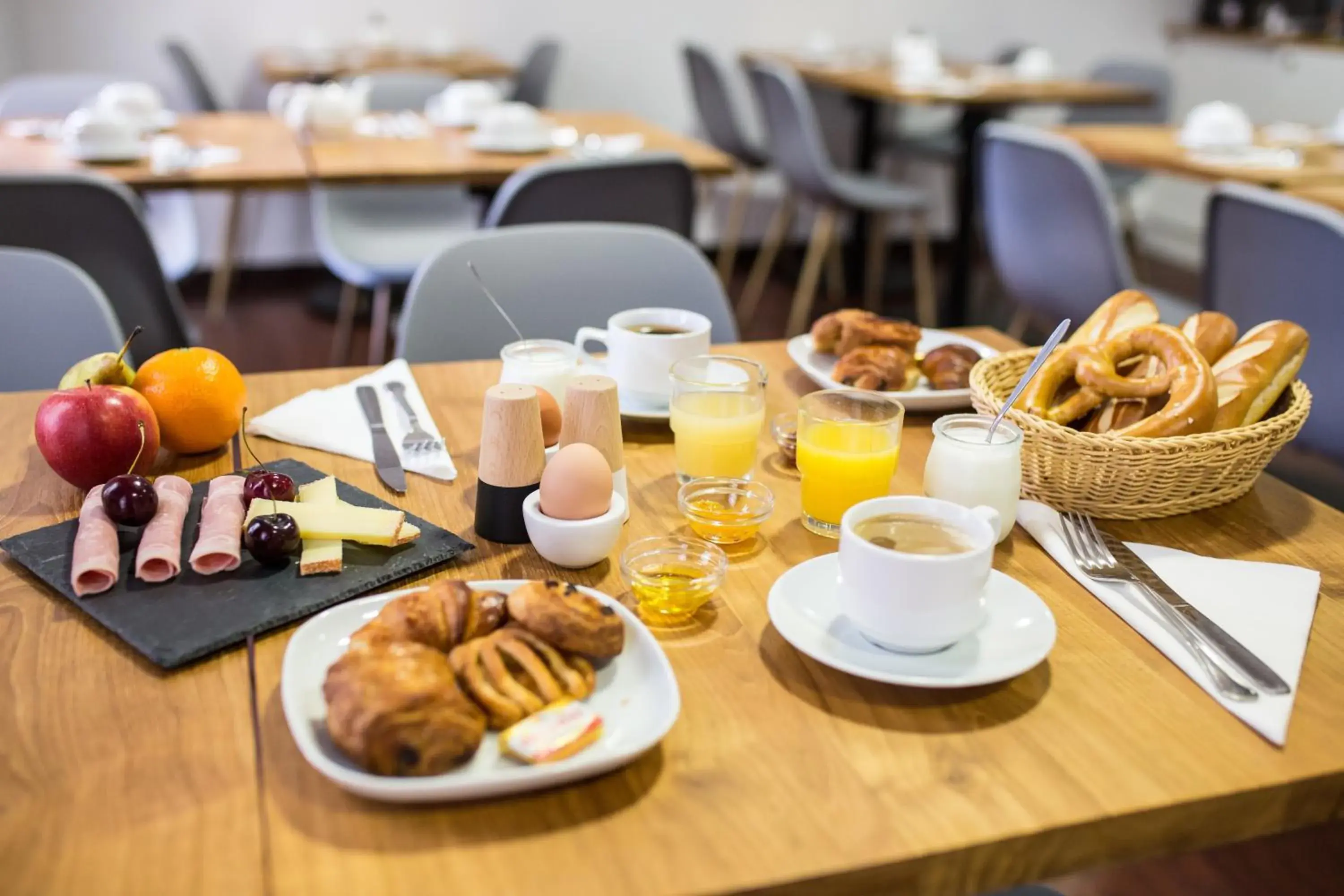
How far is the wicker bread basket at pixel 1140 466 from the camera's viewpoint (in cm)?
98

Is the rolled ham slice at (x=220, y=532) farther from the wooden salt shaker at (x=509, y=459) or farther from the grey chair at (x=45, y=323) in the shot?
the grey chair at (x=45, y=323)

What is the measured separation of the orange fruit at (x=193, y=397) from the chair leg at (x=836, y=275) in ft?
12.0

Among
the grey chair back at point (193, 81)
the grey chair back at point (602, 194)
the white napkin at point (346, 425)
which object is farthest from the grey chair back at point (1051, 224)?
the grey chair back at point (193, 81)

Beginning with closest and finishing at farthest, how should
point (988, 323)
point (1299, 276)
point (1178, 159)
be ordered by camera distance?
point (1299, 276) → point (1178, 159) → point (988, 323)

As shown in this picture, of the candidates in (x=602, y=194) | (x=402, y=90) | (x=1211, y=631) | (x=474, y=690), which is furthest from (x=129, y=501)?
(x=402, y=90)

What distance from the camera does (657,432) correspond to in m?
1.20

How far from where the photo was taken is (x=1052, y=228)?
256 cm

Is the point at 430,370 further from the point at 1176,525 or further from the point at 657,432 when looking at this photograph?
the point at 1176,525

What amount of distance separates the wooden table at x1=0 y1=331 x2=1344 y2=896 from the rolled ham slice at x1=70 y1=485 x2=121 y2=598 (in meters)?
0.02

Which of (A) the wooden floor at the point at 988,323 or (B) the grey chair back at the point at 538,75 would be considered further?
(B) the grey chair back at the point at 538,75

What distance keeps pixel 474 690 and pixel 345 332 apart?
325 cm

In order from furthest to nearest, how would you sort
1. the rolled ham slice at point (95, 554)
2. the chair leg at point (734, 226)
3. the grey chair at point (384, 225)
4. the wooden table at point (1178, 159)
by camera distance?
the chair leg at point (734, 226)
the grey chair at point (384, 225)
the wooden table at point (1178, 159)
the rolled ham slice at point (95, 554)

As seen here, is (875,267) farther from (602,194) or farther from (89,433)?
(89,433)

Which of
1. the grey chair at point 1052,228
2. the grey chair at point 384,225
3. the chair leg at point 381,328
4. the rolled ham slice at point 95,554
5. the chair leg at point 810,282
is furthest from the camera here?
the chair leg at point 810,282
